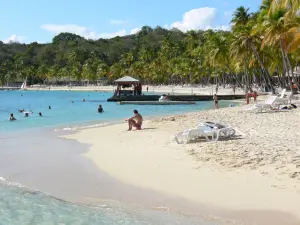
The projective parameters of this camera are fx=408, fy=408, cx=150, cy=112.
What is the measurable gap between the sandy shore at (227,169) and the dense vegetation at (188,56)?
748 cm

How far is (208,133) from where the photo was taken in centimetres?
1270

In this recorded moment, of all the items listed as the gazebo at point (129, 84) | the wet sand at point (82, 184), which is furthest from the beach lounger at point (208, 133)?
the gazebo at point (129, 84)

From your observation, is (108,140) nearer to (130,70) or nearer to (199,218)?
(199,218)

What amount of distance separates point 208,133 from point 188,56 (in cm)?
8227

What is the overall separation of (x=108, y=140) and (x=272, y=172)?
8450 mm

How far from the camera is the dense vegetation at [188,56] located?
3522cm

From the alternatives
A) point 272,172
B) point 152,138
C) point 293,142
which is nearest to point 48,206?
point 272,172

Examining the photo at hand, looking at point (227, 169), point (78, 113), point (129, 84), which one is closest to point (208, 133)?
point (227, 169)

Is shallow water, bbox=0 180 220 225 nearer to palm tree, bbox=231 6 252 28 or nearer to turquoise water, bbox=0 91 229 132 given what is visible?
turquoise water, bbox=0 91 229 132

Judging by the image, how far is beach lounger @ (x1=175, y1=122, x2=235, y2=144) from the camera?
12.7 meters

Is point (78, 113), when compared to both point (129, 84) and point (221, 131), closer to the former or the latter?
point (129, 84)

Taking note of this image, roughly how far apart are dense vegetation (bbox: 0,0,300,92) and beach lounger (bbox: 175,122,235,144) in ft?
21.1

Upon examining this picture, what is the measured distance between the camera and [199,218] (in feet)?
22.0

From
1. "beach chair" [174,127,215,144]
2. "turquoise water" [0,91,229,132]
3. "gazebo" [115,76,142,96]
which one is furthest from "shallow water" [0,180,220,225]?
"gazebo" [115,76,142,96]
